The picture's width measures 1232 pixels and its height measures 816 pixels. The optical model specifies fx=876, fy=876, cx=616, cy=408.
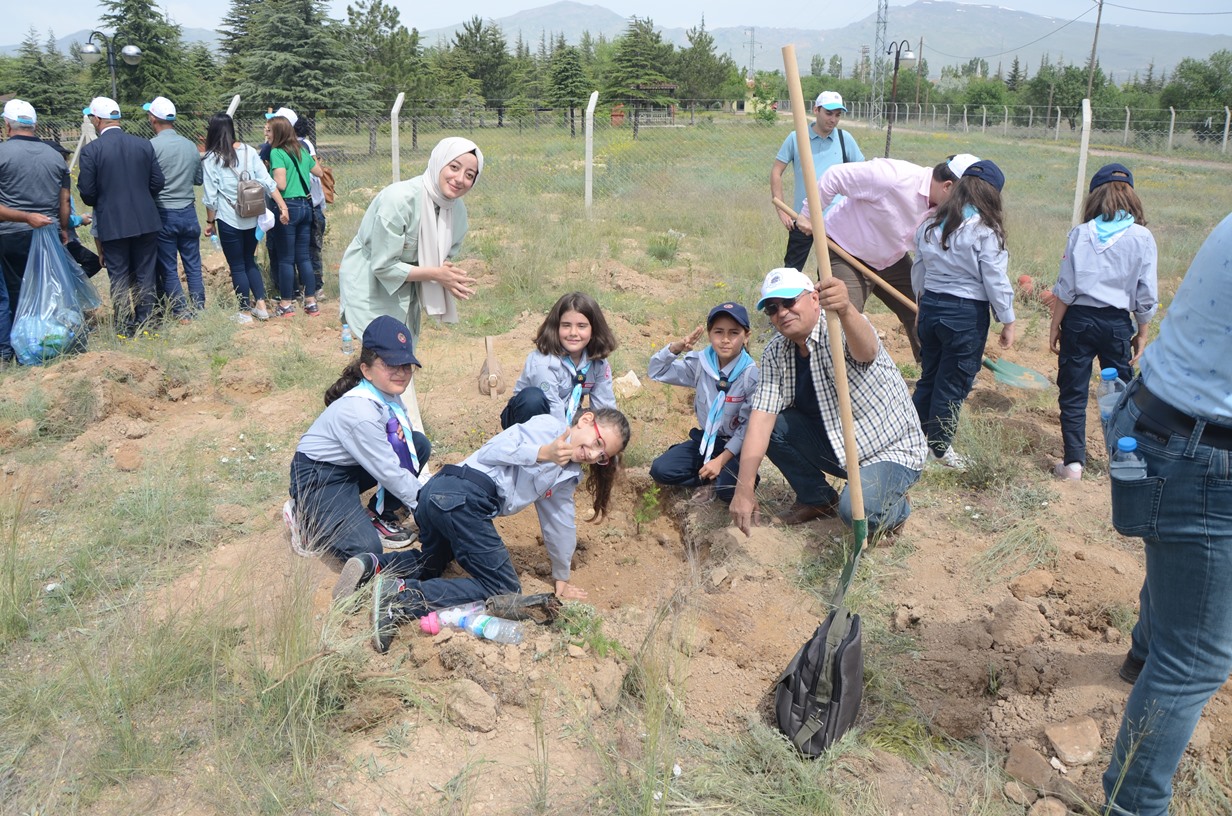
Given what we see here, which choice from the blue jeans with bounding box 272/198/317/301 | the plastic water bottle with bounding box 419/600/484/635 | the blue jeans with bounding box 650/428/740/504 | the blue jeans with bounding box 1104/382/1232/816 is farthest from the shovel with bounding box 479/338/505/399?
the blue jeans with bounding box 1104/382/1232/816

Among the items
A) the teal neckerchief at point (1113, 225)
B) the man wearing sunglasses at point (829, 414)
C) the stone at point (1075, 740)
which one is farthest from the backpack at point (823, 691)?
the teal neckerchief at point (1113, 225)

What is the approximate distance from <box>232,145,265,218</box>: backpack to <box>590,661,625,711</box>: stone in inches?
222

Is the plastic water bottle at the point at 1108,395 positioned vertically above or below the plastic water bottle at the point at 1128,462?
above

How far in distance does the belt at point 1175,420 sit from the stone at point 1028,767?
3.76 ft

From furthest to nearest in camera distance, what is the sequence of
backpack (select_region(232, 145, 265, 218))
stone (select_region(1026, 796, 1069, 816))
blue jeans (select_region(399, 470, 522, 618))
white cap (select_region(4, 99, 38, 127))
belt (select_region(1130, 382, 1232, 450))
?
backpack (select_region(232, 145, 265, 218)) < white cap (select_region(4, 99, 38, 127)) < blue jeans (select_region(399, 470, 522, 618)) < stone (select_region(1026, 796, 1069, 816)) < belt (select_region(1130, 382, 1232, 450))

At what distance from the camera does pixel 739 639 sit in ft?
10.9

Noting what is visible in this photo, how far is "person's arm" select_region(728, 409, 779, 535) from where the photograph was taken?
3734 mm

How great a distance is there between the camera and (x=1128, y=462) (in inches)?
81.6

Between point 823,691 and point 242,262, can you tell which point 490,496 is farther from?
point 242,262

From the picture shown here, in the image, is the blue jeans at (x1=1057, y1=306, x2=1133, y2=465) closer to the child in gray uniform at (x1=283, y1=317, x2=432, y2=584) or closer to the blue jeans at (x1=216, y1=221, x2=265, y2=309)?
the child in gray uniform at (x1=283, y1=317, x2=432, y2=584)

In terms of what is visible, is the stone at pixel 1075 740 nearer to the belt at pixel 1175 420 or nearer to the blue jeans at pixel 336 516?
the belt at pixel 1175 420

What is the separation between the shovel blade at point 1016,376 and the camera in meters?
5.75

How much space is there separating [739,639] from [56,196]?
19.2 feet

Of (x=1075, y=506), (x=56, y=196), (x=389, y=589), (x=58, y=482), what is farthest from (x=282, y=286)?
(x=1075, y=506)
